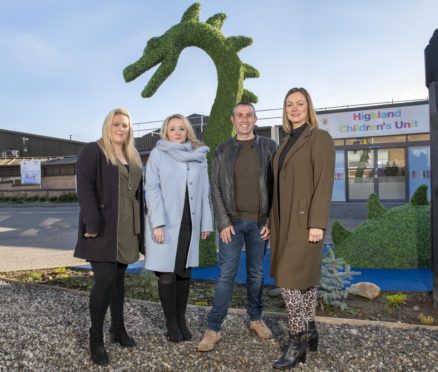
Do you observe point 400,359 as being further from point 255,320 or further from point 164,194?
point 164,194

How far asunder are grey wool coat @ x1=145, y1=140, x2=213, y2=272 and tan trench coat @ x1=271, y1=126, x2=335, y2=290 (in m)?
0.81

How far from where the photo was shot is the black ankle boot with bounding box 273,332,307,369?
2895 mm

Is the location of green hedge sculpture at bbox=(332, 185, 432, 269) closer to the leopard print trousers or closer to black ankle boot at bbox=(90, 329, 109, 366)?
the leopard print trousers

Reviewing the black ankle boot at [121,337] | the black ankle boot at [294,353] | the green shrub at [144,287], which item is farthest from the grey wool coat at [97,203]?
the green shrub at [144,287]

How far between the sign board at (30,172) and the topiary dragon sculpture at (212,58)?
Answer: 24.8 meters

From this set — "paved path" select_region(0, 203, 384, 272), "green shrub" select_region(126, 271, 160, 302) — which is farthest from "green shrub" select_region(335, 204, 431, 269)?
"green shrub" select_region(126, 271, 160, 302)

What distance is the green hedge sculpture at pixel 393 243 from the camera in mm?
5848

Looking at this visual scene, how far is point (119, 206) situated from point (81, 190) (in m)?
0.30

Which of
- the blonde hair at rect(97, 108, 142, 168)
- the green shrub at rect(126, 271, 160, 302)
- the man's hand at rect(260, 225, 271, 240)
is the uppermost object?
the blonde hair at rect(97, 108, 142, 168)

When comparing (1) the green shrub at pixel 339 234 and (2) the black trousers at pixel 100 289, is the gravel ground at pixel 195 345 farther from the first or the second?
(1) the green shrub at pixel 339 234

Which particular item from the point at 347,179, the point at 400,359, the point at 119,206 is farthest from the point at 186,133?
the point at 347,179

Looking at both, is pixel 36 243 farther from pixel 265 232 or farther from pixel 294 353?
pixel 294 353

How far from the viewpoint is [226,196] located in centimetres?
328

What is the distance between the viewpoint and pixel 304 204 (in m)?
2.81
